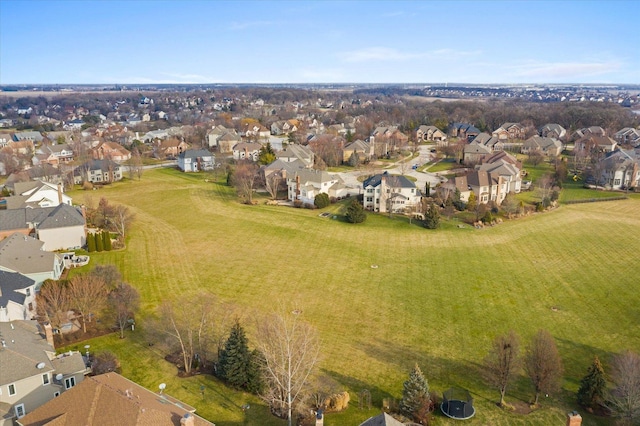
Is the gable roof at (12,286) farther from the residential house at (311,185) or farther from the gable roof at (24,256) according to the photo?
the residential house at (311,185)

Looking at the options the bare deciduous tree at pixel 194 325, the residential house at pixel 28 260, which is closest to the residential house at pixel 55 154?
the residential house at pixel 28 260

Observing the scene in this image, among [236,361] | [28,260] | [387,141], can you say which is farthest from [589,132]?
A: [28,260]

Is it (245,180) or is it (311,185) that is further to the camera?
(245,180)

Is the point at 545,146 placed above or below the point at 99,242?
above

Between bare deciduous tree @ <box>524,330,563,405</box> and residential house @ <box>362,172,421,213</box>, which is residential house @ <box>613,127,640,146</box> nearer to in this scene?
residential house @ <box>362,172,421,213</box>

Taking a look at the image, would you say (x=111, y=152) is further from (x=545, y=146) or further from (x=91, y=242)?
(x=545, y=146)

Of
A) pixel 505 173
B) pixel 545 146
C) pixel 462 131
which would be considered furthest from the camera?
pixel 462 131
